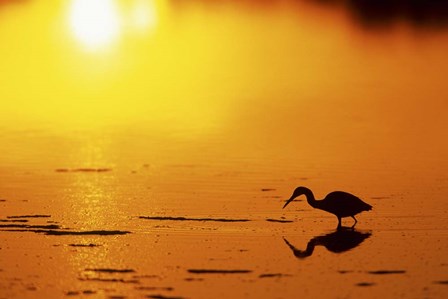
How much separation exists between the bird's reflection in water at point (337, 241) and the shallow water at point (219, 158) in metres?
0.04

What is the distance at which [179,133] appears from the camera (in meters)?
26.5

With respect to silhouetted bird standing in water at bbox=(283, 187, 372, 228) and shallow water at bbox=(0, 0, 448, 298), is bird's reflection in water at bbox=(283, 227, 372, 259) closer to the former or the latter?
shallow water at bbox=(0, 0, 448, 298)

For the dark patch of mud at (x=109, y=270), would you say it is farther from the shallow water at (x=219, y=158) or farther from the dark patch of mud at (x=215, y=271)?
the dark patch of mud at (x=215, y=271)

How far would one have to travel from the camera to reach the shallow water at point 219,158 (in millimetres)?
14961

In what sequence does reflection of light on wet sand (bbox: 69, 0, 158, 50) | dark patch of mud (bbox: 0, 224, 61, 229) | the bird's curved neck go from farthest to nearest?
reflection of light on wet sand (bbox: 69, 0, 158, 50), the bird's curved neck, dark patch of mud (bbox: 0, 224, 61, 229)

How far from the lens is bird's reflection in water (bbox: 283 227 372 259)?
1602 centimetres

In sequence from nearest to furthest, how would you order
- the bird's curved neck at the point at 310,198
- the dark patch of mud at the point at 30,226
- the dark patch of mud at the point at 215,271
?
the dark patch of mud at the point at 215,271
the dark patch of mud at the point at 30,226
the bird's curved neck at the point at 310,198

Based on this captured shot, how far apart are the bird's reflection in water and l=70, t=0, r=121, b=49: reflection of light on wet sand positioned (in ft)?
93.8

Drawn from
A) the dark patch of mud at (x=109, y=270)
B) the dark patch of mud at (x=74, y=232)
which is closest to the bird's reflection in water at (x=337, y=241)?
the dark patch of mud at (x=109, y=270)

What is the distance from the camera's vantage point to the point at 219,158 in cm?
2347

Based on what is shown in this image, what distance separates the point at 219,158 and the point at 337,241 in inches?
275

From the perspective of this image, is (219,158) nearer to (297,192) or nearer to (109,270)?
(297,192)

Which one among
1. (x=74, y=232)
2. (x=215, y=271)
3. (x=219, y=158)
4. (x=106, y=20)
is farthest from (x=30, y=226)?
(x=106, y=20)

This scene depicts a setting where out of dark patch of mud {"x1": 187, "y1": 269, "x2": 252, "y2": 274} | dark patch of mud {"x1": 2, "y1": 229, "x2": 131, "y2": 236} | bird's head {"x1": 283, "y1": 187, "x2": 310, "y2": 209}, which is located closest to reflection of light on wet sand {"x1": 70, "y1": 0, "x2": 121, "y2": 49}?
bird's head {"x1": 283, "y1": 187, "x2": 310, "y2": 209}
